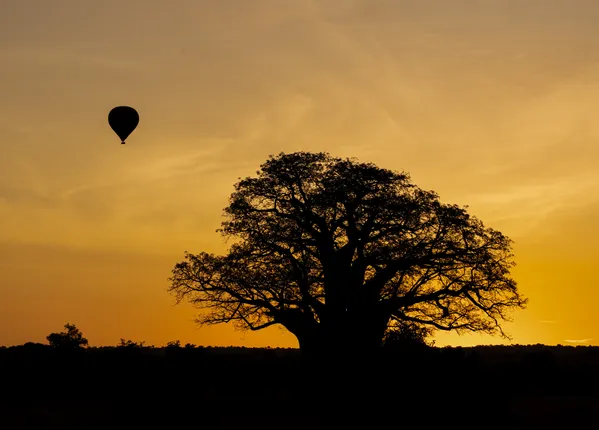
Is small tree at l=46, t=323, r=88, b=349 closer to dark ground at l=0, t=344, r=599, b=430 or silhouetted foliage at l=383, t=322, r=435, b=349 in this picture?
dark ground at l=0, t=344, r=599, b=430

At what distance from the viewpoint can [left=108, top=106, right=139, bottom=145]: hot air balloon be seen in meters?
45.7

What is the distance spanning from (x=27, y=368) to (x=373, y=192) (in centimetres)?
1975

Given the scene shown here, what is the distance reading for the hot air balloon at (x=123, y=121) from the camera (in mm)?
45656

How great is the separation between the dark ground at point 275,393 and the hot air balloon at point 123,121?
12.3 m

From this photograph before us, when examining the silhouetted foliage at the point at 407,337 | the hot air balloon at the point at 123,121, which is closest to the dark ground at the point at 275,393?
the silhouetted foliage at the point at 407,337

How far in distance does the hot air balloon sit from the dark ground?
12.3m

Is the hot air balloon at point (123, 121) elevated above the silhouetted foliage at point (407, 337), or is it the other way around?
the hot air balloon at point (123, 121)

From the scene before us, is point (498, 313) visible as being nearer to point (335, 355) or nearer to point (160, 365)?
point (335, 355)

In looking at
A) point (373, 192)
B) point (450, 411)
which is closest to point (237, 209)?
point (373, 192)

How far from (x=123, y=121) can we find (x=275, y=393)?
60.2ft

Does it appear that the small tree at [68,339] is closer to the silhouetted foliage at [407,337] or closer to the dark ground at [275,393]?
the dark ground at [275,393]

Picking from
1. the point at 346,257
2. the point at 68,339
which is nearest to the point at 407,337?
the point at 346,257

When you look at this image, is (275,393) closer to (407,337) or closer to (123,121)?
(407,337)

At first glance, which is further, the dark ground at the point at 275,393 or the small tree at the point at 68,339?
the small tree at the point at 68,339
